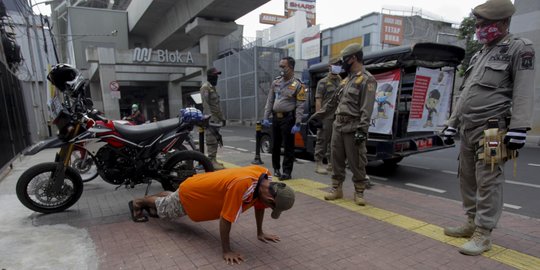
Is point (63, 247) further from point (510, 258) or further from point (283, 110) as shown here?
point (510, 258)

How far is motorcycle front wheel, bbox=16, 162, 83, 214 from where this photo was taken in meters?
4.02

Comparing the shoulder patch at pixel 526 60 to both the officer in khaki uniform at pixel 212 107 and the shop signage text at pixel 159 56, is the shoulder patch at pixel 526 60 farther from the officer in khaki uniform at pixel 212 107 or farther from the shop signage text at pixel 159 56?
the shop signage text at pixel 159 56

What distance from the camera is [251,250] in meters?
3.09

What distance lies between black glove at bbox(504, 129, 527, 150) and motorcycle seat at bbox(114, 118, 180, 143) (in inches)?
149

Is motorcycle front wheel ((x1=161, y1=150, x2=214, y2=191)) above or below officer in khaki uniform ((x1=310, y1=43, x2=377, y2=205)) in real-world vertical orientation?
below

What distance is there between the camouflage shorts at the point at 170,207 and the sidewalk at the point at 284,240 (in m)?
0.24

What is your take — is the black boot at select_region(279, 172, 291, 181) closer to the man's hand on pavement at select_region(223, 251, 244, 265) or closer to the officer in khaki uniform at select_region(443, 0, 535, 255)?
the man's hand on pavement at select_region(223, 251, 244, 265)

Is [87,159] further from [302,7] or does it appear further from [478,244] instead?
[302,7]

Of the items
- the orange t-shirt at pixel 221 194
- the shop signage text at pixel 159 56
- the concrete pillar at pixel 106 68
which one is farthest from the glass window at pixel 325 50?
the orange t-shirt at pixel 221 194

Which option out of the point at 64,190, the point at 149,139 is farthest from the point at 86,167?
the point at 149,139

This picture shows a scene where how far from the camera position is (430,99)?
22.9 feet

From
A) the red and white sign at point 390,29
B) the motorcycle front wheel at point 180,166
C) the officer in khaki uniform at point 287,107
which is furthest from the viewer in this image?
the red and white sign at point 390,29

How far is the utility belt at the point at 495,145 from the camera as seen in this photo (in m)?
2.81

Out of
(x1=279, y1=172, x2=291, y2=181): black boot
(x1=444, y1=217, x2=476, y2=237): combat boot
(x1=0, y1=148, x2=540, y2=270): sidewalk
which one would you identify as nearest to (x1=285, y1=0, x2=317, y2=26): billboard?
(x1=279, y1=172, x2=291, y2=181): black boot
